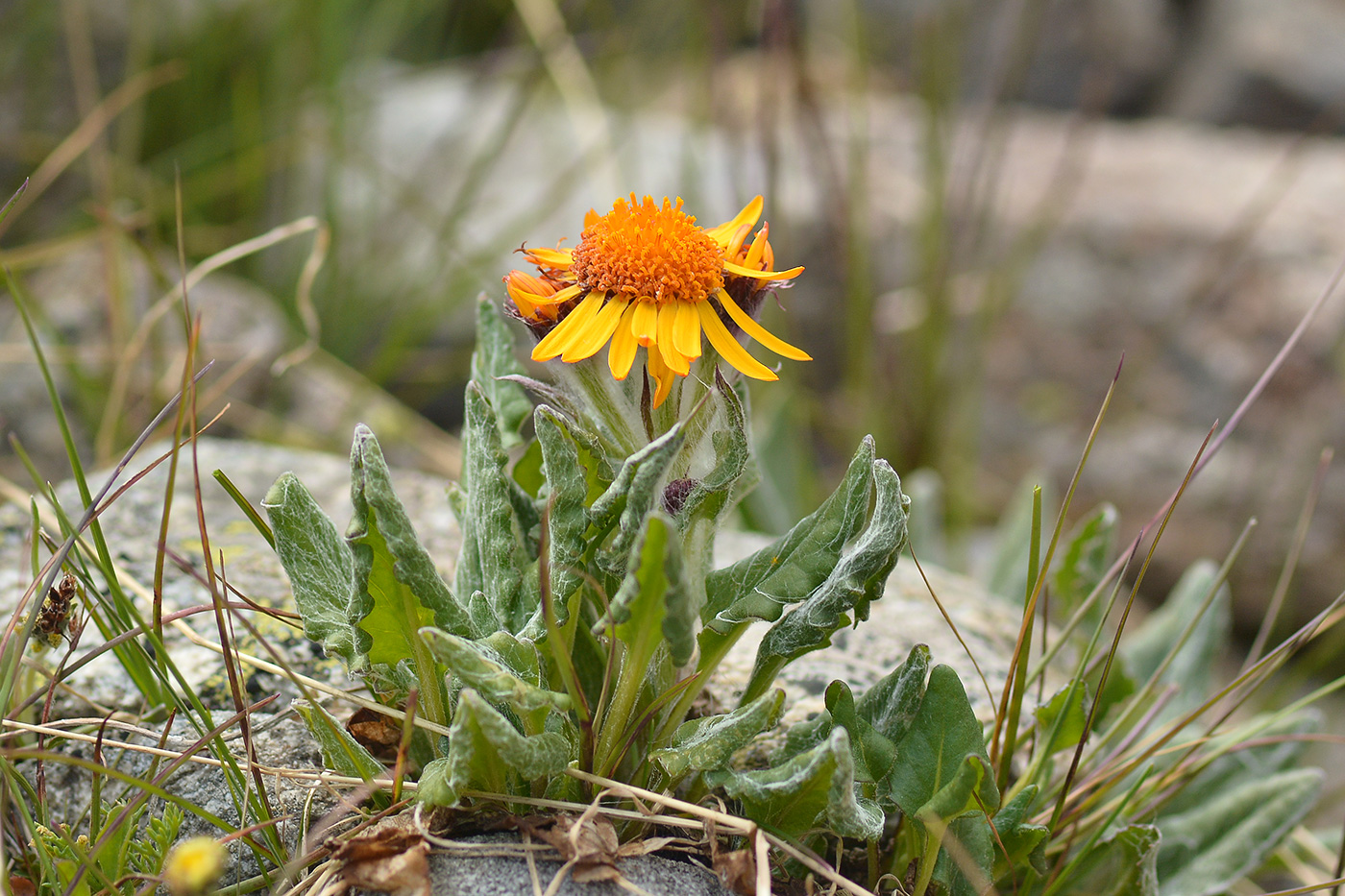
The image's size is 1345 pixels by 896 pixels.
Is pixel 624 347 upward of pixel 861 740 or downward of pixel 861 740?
upward

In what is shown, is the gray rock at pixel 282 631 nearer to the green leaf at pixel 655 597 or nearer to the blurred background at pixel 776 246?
the green leaf at pixel 655 597

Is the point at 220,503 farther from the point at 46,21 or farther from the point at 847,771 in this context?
the point at 46,21

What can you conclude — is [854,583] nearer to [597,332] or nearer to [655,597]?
[655,597]

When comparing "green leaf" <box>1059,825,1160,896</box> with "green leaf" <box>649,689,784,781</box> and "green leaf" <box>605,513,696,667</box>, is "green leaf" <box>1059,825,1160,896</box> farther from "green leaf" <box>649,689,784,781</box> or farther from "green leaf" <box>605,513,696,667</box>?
"green leaf" <box>605,513,696,667</box>

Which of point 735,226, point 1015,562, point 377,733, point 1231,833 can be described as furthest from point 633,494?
point 1015,562

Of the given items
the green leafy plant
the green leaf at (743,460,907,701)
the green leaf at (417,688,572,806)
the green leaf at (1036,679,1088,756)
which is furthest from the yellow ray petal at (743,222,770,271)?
the green leaf at (1036,679,1088,756)

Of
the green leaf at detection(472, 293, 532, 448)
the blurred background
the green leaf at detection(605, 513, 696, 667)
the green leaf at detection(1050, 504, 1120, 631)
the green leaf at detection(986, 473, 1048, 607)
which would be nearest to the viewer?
the green leaf at detection(605, 513, 696, 667)
